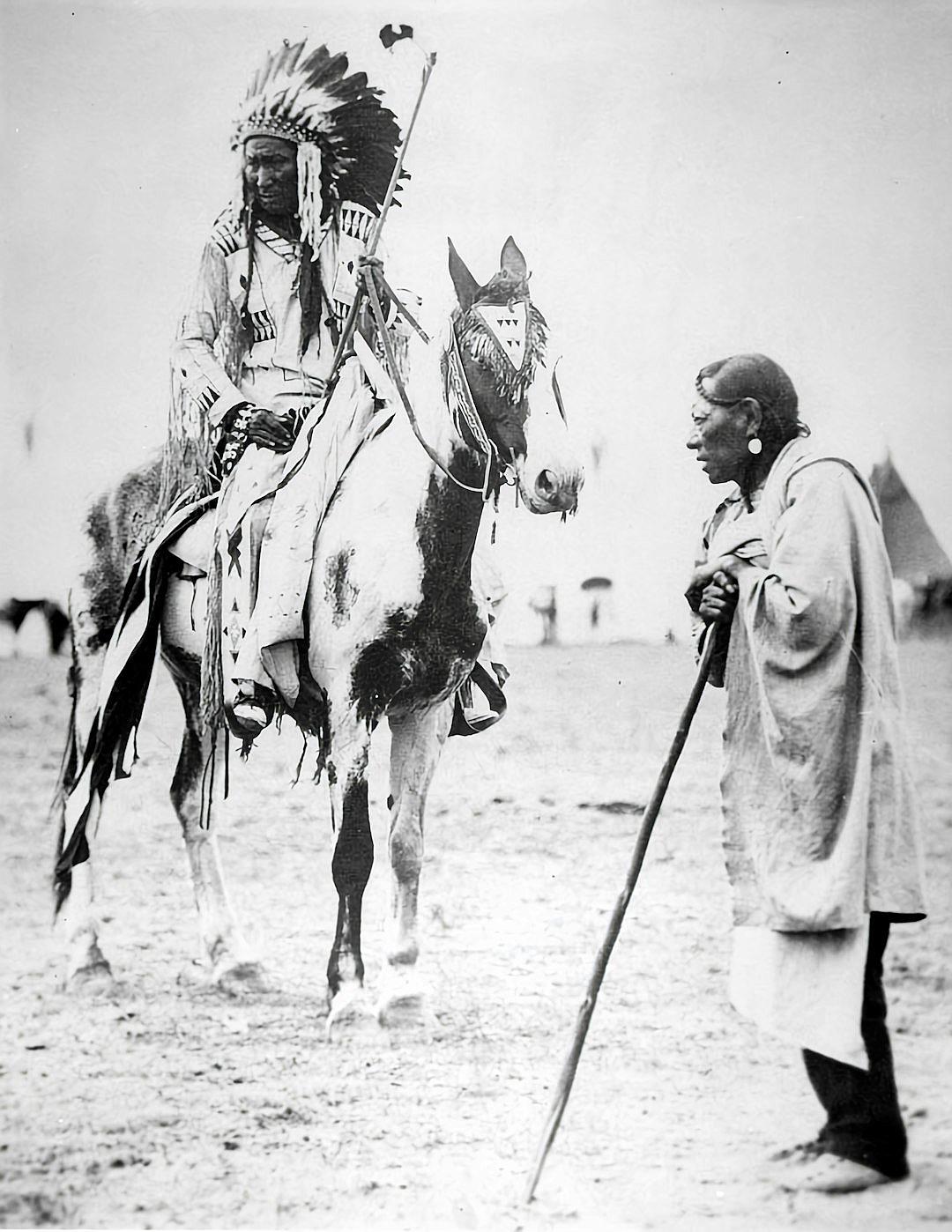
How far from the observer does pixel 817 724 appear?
124 inches

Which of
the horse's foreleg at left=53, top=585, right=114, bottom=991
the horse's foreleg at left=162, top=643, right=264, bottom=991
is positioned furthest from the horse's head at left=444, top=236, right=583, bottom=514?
the horse's foreleg at left=53, top=585, right=114, bottom=991

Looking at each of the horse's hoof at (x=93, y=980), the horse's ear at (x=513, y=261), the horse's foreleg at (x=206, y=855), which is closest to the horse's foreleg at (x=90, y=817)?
the horse's hoof at (x=93, y=980)

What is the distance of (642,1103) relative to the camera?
126 inches

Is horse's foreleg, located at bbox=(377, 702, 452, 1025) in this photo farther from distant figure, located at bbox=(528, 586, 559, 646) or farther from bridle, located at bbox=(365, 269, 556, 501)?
bridle, located at bbox=(365, 269, 556, 501)

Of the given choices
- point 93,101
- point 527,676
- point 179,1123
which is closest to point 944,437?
point 527,676

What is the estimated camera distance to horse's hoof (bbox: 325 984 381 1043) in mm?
3273

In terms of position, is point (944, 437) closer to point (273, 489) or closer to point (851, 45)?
point (851, 45)

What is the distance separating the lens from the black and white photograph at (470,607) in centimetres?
319

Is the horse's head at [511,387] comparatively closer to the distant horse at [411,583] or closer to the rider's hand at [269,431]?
the distant horse at [411,583]

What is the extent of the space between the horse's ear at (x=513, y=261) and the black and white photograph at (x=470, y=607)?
1cm

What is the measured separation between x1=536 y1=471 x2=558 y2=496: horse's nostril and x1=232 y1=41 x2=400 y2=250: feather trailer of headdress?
0.88 metres

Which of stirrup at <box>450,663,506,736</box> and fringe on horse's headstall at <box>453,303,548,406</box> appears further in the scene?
stirrup at <box>450,663,506,736</box>

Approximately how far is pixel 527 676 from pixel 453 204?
133cm

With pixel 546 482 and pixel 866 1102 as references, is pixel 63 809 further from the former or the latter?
pixel 866 1102
